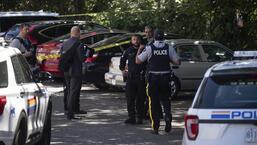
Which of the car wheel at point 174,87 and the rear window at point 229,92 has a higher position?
the rear window at point 229,92

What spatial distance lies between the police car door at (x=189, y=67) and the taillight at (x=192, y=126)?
10144 millimetres

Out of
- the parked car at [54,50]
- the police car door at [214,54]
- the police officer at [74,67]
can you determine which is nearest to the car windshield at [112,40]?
the parked car at [54,50]

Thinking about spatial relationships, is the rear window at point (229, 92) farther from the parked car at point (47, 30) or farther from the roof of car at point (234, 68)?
the parked car at point (47, 30)

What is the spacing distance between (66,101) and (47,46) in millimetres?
6054

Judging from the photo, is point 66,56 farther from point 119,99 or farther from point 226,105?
point 226,105

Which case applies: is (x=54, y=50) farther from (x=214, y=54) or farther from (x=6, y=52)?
(x=6, y=52)

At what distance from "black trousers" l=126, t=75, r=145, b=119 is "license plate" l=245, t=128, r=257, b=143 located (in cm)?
699

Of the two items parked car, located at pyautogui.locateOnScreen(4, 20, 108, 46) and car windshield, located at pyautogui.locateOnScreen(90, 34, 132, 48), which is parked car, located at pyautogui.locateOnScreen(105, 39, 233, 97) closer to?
car windshield, located at pyautogui.locateOnScreen(90, 34, 132, 48)

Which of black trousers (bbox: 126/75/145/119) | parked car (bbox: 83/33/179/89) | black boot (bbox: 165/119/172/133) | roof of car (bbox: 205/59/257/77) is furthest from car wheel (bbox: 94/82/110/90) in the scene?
roof of car (bbox: 205/59/257/77)

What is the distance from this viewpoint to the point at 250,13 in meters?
18.4

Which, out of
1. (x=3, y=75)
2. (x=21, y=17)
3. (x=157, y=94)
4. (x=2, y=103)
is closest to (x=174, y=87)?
(x=157, y=94)

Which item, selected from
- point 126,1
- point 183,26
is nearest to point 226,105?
point 183,26

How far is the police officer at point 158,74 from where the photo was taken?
1178cm

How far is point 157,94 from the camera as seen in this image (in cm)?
1184
